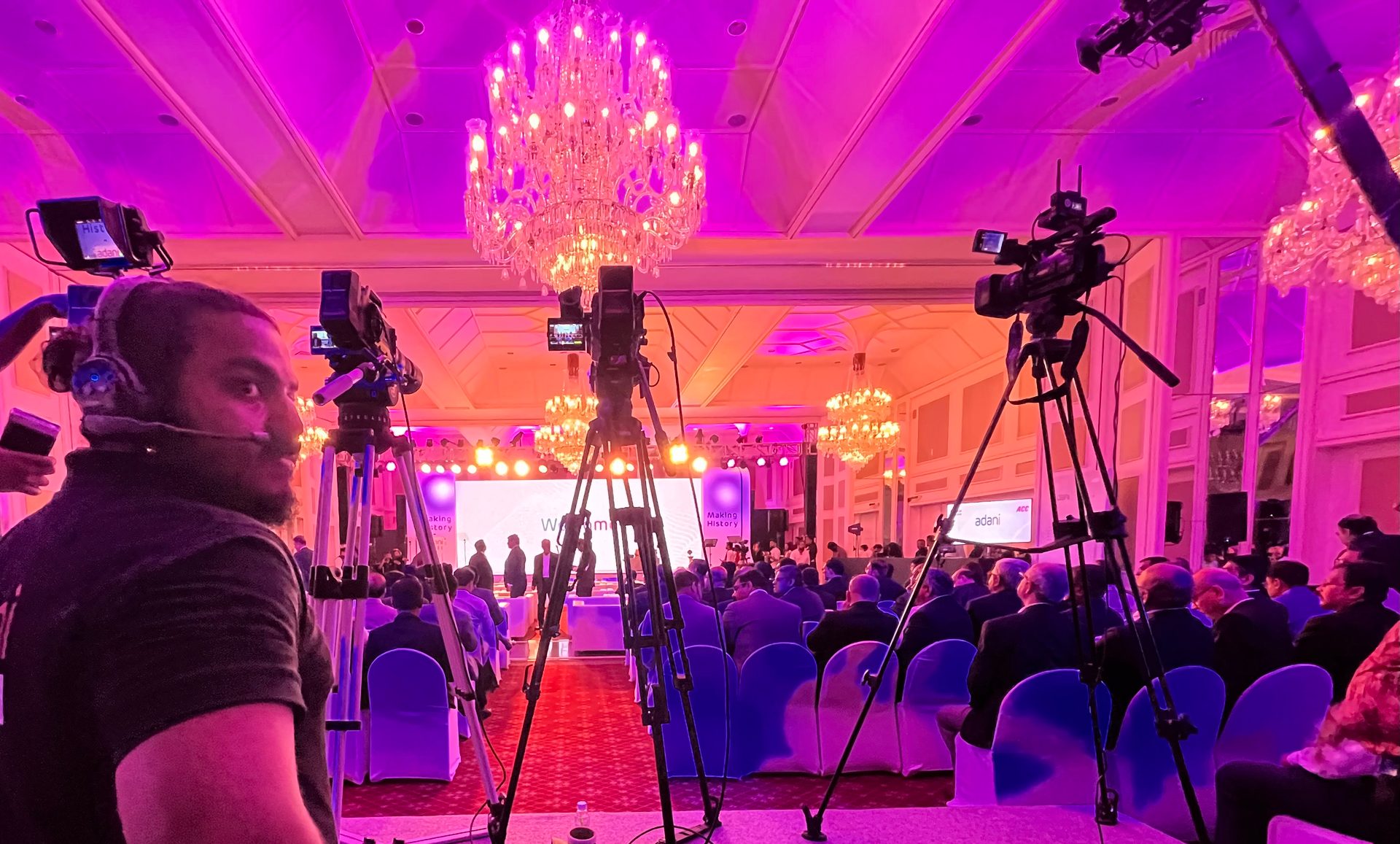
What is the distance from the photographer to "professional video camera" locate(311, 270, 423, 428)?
5.89 ft

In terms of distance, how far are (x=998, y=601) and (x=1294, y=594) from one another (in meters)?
2.12

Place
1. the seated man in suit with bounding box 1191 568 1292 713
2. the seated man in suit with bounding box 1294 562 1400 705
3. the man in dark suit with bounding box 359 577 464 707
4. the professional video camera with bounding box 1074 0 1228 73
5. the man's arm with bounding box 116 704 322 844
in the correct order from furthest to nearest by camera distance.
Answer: the man in dark suit with bounding box 359 577 464 707, the seated man in suit with bounding box 1191 568 1292 713, the seated man in suit with bounding box 1294 562 1400 705, the professional video camera with bounding box 1074 0 1228 73, the man's arm with bounding box 116 704 322 844

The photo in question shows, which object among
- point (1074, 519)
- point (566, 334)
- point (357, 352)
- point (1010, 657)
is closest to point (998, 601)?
point (1010, 657)

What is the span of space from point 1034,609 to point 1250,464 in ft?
20.8

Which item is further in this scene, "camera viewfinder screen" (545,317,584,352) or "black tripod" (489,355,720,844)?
"camera viewfinder screen" (545,317,584,352)

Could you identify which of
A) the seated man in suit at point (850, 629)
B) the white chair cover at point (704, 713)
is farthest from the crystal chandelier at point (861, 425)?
the white chair cover at point (704, 713)

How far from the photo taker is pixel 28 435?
1.28 metres

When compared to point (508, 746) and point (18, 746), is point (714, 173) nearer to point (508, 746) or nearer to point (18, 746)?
point (508, 746)

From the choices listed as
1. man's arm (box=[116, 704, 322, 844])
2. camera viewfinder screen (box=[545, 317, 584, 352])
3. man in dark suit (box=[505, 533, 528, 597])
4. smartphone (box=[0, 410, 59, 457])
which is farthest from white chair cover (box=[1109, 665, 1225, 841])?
man in dark suit (box=[505, 533, 528, 597])

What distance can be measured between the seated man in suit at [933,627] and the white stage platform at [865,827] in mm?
2030

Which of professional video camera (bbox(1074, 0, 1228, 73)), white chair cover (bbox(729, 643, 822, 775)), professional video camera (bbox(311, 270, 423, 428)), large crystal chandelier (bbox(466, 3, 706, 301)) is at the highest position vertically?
large crystal chandelier (bbox(466, 3, 706, 301))

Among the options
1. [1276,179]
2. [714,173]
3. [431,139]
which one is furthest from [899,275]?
[431,139]

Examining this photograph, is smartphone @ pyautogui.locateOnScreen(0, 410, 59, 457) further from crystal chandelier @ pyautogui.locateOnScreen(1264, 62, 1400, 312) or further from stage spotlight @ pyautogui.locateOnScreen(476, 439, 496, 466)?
stage spotlight @ pyautogui.locateOnScreen(476, 439, 496, 466)

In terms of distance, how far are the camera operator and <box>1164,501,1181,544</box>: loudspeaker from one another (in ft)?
28.0
